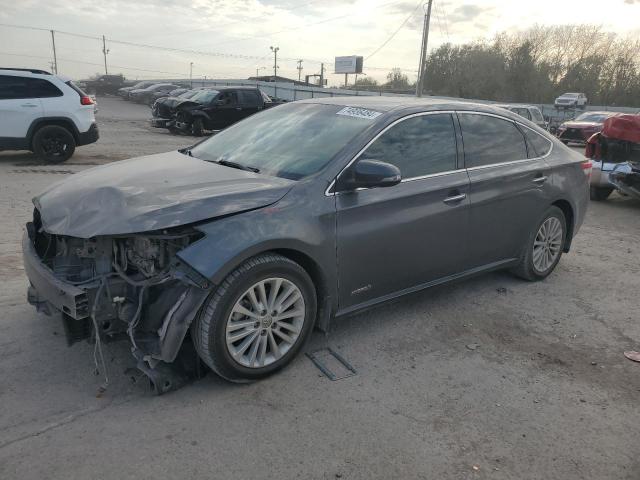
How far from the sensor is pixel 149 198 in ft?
10.1

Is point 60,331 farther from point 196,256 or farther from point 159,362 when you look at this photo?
point 196,256

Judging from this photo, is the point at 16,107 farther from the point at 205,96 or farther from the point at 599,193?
the point at 599,193

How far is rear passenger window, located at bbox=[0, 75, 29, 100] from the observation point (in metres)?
10.2

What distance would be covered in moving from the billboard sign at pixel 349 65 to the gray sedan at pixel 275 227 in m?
72.4

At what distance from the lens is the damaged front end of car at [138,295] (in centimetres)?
286

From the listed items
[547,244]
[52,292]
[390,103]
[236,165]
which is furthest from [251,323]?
[547,244]

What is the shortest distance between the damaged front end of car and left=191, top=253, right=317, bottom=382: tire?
0.38ft

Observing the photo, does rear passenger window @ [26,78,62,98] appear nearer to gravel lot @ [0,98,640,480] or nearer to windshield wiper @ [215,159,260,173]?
gravel lot @ [0,98,640,480]

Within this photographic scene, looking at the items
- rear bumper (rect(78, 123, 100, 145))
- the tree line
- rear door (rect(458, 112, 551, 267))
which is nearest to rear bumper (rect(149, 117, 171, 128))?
rear bumper (rect(78, 123, 100, 145))

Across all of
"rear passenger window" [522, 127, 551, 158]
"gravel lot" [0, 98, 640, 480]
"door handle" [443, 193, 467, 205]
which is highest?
"rear passenger window" [522, 127, 551, 158]

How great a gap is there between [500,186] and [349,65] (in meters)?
73.7

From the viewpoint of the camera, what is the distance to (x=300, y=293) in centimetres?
327

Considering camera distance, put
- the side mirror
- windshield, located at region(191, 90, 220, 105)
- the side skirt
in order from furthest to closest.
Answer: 1. windshield, located at region(191, 90, 220, 105)
2. the side skirt
3. the side mirror

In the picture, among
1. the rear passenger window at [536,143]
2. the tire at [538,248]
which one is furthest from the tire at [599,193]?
the rear passenger window at [536,143]
